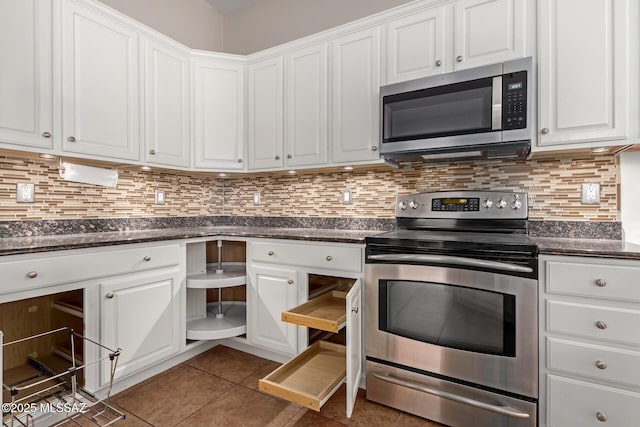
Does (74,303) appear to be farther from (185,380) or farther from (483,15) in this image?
(483,15)

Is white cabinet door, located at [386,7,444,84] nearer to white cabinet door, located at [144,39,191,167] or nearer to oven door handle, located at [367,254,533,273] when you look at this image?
oven door handle, located at [367,254,533,273]

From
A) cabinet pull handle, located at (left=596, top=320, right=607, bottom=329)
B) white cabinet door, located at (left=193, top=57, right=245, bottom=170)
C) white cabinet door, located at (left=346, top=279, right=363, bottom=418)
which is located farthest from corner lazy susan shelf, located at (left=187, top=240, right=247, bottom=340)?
cabinet pull handle, located at (left=596, top=320, right=607, bottom=329)

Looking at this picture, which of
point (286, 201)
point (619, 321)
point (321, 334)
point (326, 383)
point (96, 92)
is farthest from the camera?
point (286, 201)

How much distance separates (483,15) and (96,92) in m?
2.39

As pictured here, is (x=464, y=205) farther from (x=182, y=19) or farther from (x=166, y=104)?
(x=182, y=19)

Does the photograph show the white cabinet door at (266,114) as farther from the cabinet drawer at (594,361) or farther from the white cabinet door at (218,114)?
the cabinet drawer at (594,361)

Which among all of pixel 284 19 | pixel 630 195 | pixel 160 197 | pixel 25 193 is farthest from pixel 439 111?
pixel 25 193

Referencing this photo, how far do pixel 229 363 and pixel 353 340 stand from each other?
1.13 m

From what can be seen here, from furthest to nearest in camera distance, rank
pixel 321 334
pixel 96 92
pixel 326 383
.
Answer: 1. pixel 321 334
2. pixel 96 92
3. pixel 326 383

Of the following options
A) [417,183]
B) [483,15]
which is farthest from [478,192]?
[483,15]

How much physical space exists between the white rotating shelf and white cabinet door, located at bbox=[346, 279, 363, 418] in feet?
3.09

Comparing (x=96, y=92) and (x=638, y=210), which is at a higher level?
(x=96, y=92)

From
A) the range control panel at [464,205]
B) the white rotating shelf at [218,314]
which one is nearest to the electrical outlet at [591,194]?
the range control panel at [464,205]

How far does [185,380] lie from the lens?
6.81ft
